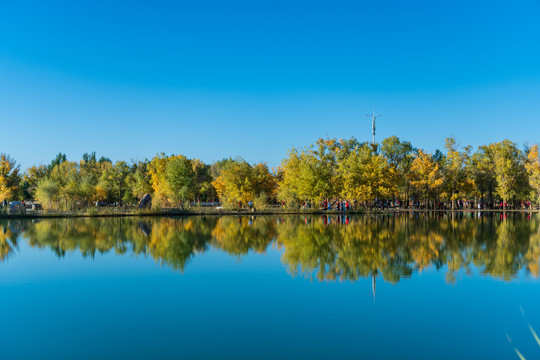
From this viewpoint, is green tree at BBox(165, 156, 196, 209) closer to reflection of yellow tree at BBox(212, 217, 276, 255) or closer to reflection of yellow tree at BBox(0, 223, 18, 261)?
reflection of yellow tree at BBox(0, 223, 18, 261)

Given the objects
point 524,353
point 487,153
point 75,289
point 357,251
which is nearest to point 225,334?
point 524,353

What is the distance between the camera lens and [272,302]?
962 centimetres

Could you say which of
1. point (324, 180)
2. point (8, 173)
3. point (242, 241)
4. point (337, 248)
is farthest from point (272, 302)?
point (8, 173)

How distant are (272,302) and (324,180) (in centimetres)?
4041

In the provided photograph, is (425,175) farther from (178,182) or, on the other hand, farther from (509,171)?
(178,182)

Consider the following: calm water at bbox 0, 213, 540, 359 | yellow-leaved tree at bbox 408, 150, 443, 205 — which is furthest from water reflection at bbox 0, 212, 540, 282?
yellow-leaved tree at bbox 408, 150, 443, 205

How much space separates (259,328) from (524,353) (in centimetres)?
419

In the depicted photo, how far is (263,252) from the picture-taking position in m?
17.4

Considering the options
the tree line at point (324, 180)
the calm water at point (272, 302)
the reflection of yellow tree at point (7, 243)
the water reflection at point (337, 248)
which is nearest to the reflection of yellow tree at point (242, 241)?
the water reflection at point (337, 248)

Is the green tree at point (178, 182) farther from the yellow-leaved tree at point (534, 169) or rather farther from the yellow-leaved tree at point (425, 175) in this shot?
the yellow-leaved tree at point (534, 169)

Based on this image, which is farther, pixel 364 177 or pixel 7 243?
pixel 364 177

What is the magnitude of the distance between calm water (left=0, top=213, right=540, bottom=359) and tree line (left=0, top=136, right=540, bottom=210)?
102 feet

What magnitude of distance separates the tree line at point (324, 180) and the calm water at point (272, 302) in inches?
1220

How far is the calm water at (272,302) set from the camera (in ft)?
22.9
